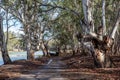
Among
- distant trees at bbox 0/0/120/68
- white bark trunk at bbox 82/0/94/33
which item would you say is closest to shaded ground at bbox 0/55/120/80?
distant trees at bbox 0/0/120/68

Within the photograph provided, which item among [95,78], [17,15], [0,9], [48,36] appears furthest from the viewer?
[48,36]

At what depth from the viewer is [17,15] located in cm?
3919

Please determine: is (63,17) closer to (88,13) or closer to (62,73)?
(88,13)

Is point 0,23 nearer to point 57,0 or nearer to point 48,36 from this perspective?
point 57,0

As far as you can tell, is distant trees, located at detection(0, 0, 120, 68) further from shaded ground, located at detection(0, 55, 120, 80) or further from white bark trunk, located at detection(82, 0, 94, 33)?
shaded ground, located at detection(0, 55, 120, 80)

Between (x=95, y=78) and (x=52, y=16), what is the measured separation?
128 feet

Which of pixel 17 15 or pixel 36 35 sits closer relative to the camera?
pixel 17 15

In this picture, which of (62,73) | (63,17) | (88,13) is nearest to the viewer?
(62,73)

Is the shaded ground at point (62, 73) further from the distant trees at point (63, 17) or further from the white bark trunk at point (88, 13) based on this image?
the white bark trunk at point (88, 13)

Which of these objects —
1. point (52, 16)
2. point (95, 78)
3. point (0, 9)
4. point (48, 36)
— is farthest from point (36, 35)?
point (95, 78)

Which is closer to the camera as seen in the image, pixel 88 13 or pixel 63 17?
pixel 88 13

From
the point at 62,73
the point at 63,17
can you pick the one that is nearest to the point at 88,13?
the point at 62,73

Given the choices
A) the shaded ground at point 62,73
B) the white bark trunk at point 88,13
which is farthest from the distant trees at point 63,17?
the shaded ground at point 62,73

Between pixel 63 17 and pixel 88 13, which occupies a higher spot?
pixel 63 17
